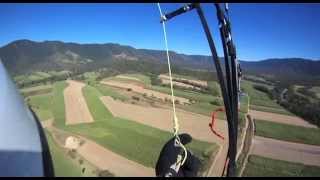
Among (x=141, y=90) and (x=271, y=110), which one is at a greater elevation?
(x=141, y=90)

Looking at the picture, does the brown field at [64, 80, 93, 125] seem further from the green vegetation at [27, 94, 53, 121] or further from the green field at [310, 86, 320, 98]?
the green field at [310, 86, 320, 98]

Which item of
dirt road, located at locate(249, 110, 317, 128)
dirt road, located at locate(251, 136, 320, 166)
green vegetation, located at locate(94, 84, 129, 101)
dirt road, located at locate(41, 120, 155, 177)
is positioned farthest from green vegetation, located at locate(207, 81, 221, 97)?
dirt road, located at locate(41, 120, 155, 177)

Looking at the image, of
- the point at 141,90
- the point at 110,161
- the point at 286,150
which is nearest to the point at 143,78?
the point at 141,90

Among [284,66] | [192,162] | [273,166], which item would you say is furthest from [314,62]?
[192,162]

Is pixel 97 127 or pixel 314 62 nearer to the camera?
pixel 97 127

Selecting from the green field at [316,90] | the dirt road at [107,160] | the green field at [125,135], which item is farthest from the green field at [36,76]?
the green field at [316,90]

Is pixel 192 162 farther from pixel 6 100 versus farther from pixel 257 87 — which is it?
pixel 257 87

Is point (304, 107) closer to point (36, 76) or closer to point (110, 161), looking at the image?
point (110, 161)
